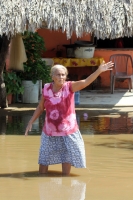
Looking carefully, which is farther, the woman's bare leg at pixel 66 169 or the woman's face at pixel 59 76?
the woman's bare leg at pixel 66 169

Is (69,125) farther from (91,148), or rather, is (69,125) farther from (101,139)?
(101,139)

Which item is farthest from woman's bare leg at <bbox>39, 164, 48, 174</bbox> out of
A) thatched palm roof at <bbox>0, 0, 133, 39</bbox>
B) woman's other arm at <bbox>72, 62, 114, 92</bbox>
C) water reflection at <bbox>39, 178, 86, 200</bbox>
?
thatched palm roof at <bbox>0, 0, 133, 39</bbox>

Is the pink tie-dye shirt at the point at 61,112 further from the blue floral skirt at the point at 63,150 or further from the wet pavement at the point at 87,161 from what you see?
the wet pavement at the point at 87,161

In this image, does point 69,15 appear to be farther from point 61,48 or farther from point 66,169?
point 61,48

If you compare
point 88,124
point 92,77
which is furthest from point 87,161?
point 88,124

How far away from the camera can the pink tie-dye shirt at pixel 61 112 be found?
697 centimetres

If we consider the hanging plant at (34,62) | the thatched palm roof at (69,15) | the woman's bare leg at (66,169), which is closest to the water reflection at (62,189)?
the woman's bare leg at (66,169)

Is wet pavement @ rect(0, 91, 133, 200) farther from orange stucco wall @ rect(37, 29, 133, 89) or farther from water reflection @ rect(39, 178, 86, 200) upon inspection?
orange stucco wall @ rect(37, 29, 133, 89)

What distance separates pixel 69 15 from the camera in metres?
10.8

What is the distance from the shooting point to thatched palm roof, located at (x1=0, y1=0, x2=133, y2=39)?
10.7 meters

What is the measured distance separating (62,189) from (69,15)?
15.9 feet

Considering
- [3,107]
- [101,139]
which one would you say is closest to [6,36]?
[3,107]

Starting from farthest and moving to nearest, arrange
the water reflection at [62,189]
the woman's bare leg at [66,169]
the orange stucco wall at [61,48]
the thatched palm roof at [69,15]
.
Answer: the orange stucco wall at [61,48] → the thatched palm roof at [69,15] → the woman's bare leg at [66,169] → the water reflection at [62,189]

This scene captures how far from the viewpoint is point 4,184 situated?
22.6 ft
